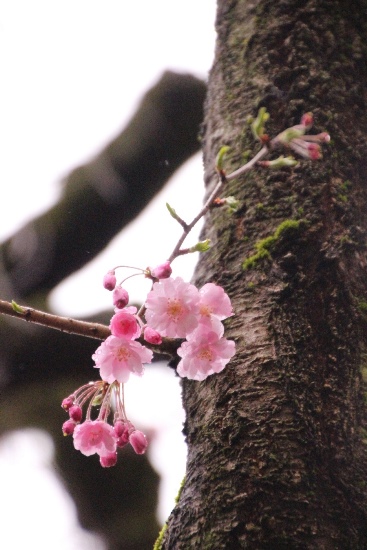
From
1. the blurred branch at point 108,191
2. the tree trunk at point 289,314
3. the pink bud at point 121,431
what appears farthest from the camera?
the blurred branch at point 108,191

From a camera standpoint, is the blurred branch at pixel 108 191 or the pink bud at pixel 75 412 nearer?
the pink bud at pixel 75 412

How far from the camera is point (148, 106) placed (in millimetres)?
1598

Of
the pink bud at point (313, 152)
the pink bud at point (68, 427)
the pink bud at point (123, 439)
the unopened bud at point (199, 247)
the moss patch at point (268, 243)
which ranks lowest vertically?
the pink bud at point (123, 439)

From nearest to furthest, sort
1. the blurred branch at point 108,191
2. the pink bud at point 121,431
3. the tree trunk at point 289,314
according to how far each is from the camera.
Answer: the tree trunk at point 289,314
the pink bud at point 121,431
the blurred branch at point 108,191

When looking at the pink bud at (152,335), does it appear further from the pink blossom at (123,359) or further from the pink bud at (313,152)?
the pink bud at (313,152)

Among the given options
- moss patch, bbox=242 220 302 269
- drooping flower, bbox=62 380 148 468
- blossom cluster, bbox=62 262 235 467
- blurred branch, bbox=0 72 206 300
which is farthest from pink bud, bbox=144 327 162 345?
blurred branch, bbox=0 72 206 300

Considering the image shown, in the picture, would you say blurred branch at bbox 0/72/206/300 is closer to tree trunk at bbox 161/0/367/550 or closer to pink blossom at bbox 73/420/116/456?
tree trunk at bbox 161/0/367/550

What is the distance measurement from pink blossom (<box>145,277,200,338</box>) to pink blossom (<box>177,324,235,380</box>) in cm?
2

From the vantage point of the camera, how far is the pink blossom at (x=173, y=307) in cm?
71

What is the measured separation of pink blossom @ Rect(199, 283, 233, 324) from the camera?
0.75 m

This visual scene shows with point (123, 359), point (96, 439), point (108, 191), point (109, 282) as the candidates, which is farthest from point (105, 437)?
point (108, 191)

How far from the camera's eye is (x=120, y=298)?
71cm

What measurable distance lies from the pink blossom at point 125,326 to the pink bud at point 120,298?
2 cm

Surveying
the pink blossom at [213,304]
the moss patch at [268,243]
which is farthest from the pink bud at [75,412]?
the moss patch at [268,243]
